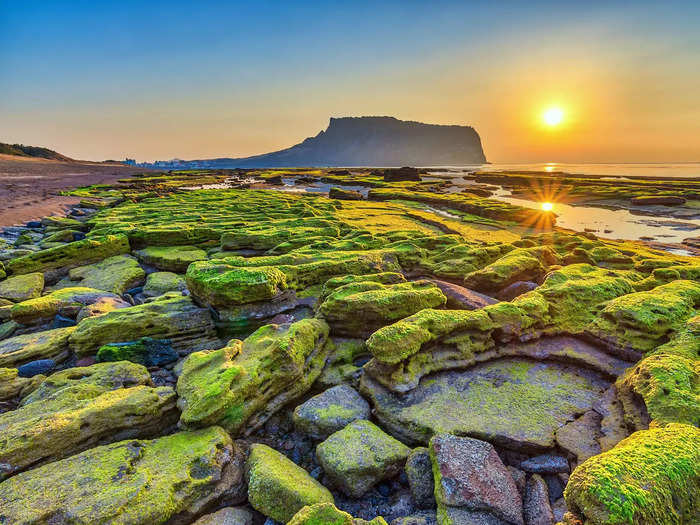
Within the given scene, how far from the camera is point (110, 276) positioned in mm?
13625

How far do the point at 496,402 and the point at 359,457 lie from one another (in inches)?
111

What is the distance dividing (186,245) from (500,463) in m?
17.6

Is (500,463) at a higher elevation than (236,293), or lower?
lower

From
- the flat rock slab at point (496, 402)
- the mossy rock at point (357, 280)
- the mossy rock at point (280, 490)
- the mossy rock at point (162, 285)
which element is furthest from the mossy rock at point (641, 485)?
the mossy rock at point (162, 285)

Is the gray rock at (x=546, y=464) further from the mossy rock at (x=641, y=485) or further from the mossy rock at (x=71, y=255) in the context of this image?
the mossy rock at (x=71, y=255)

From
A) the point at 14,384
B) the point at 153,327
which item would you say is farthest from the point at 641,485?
the point at 14,384

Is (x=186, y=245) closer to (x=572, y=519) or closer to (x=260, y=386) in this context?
(x=260, y=386)

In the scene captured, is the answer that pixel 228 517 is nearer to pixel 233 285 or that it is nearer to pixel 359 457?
pixel 359 457

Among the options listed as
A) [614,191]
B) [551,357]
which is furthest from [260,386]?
[614,191]

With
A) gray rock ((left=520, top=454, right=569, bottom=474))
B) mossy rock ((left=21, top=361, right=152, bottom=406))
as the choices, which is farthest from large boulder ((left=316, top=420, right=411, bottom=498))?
mossy rock ((left=21, top=361, right=152, bottom=406))

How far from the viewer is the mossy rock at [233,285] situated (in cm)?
945

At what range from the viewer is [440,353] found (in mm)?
7230

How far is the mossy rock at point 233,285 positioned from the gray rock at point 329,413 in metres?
4.09

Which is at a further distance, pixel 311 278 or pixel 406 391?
pixel 311 278
